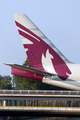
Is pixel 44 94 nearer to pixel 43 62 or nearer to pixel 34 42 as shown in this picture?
pixel 43 62

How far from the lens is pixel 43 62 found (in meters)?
35.0

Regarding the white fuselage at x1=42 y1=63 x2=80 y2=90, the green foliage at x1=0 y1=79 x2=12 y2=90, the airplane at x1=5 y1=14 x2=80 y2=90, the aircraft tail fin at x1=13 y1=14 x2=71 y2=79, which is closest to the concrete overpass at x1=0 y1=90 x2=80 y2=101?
the airplane at x1=5 y1=14 x2=80 y2=90

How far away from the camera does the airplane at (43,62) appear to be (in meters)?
33.4

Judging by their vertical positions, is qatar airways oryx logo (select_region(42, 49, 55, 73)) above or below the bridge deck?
above

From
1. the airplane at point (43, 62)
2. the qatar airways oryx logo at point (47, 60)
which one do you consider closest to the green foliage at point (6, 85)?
the airplane at point (43, 62)

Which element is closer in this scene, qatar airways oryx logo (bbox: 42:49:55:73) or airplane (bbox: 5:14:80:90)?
airplane (bbox: 5:14:80:90)

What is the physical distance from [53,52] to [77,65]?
412 cm

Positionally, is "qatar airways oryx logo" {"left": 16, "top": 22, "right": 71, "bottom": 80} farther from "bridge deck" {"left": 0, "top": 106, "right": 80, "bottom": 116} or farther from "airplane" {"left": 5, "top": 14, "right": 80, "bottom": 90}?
"bridge deck" {"left": 0, "top": 106, "right": 80, "bottom": 116}

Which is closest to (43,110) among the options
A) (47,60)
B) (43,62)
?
(43,62)

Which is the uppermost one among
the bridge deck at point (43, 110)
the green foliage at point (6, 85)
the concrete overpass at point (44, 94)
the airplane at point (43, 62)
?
the airplane at point (43, 62)

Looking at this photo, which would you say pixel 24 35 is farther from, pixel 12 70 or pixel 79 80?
pixel 79 80

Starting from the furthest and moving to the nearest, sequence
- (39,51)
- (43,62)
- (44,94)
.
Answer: (44,94), (39,51), (43,62)

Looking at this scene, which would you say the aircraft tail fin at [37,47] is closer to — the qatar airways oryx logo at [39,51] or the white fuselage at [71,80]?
the qatar airways oryx logo at [39,51]

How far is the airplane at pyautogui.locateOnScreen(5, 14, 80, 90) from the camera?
3344 cm
